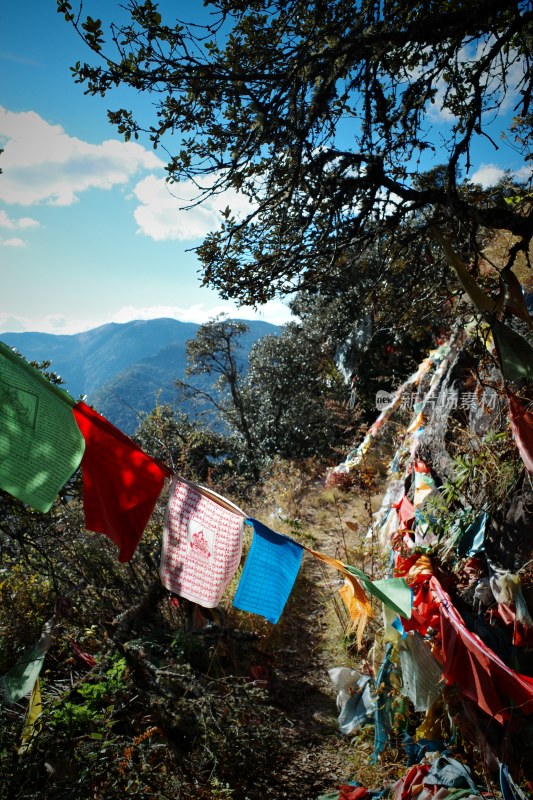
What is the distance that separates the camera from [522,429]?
317cm

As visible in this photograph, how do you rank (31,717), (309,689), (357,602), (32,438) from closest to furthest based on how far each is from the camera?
(32,438)
(31,717)
(357,602)
(309,689)

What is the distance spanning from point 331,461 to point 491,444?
8760mm

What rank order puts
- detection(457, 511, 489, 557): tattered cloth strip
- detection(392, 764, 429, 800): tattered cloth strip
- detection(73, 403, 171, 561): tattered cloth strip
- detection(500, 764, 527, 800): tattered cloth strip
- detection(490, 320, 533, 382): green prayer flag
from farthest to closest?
detection(457, 511, 489, 557): tattered cloth strip → detection(490, 320, 533, 382): green prayer flag → detection(73, 403, 171, 561): tattered cloth strip → detection(392, 764, 429, 800): tattered cloth strip → detection(500, 764, 527, 800): tattered cloth strip

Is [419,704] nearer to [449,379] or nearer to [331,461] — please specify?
[449,379]

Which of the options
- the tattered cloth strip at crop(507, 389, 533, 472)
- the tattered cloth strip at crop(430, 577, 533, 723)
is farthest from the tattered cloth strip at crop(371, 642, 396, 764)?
the tattered cloth strip at crop(507, 389, 533, 472)

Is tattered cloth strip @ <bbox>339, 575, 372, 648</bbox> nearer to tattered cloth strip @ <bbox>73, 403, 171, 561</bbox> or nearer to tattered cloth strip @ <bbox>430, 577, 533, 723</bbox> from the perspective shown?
tattered cloth strip @ <bbox>430, 577, 533, 723</bbox>

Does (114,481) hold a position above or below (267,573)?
above

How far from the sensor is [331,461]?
1248cm

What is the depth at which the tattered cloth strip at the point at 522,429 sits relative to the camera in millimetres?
3106

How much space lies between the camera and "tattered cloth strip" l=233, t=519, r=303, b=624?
2916mm

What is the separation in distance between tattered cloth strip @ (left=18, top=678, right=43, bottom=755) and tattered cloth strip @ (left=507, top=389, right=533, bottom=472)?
139 inches

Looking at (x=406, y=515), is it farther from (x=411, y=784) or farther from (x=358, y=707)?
(x=411, y=784)

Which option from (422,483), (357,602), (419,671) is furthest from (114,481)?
(422,483)

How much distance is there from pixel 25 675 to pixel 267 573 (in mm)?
1790
